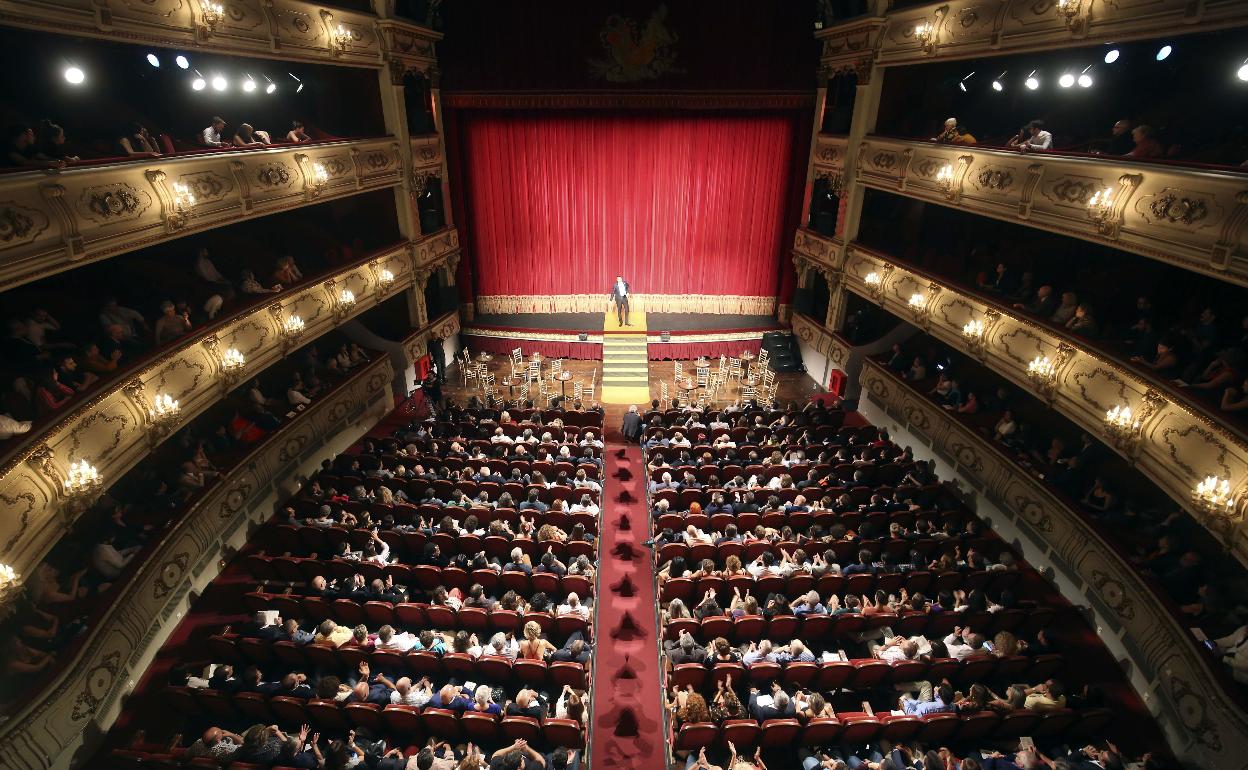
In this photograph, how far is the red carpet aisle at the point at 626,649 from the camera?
20.7 feet

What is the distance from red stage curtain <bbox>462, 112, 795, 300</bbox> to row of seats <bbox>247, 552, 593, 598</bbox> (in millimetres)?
10376

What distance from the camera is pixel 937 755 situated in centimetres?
511

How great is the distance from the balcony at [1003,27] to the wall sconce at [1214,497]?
184 inches

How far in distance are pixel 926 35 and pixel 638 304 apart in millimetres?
9129

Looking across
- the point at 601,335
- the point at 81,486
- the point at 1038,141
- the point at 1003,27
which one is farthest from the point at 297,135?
the point at 1038,141

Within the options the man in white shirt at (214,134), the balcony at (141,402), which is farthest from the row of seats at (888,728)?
the man in white shirt at (214,134)

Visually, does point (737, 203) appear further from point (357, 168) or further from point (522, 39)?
point (357, 168)

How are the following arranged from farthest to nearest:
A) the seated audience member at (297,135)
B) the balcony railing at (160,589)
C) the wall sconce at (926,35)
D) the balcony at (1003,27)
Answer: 1. the wall sconce at (926,35)
2. the seated audience member at (297,135)
3. the balcony at (1003,27)
4. the balcony railing at (160,589)

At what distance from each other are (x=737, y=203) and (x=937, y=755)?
1356cm

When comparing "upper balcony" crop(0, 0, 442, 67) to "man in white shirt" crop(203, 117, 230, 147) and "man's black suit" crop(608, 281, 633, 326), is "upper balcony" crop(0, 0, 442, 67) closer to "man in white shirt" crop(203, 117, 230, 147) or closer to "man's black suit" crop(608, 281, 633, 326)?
"man in white shirt" crop(203, 117, 230, 147)

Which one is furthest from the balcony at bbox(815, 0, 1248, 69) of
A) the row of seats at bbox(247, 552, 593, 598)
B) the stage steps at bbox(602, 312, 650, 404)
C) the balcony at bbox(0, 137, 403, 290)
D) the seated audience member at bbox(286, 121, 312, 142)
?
the seated audience member at bbox(286, 121, 312, 142)

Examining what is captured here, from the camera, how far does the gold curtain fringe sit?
16812 mm

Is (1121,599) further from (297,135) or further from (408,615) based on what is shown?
(297,135)

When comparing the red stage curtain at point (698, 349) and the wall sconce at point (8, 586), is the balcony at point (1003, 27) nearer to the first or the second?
the red stage curtain at point (698, 349)
